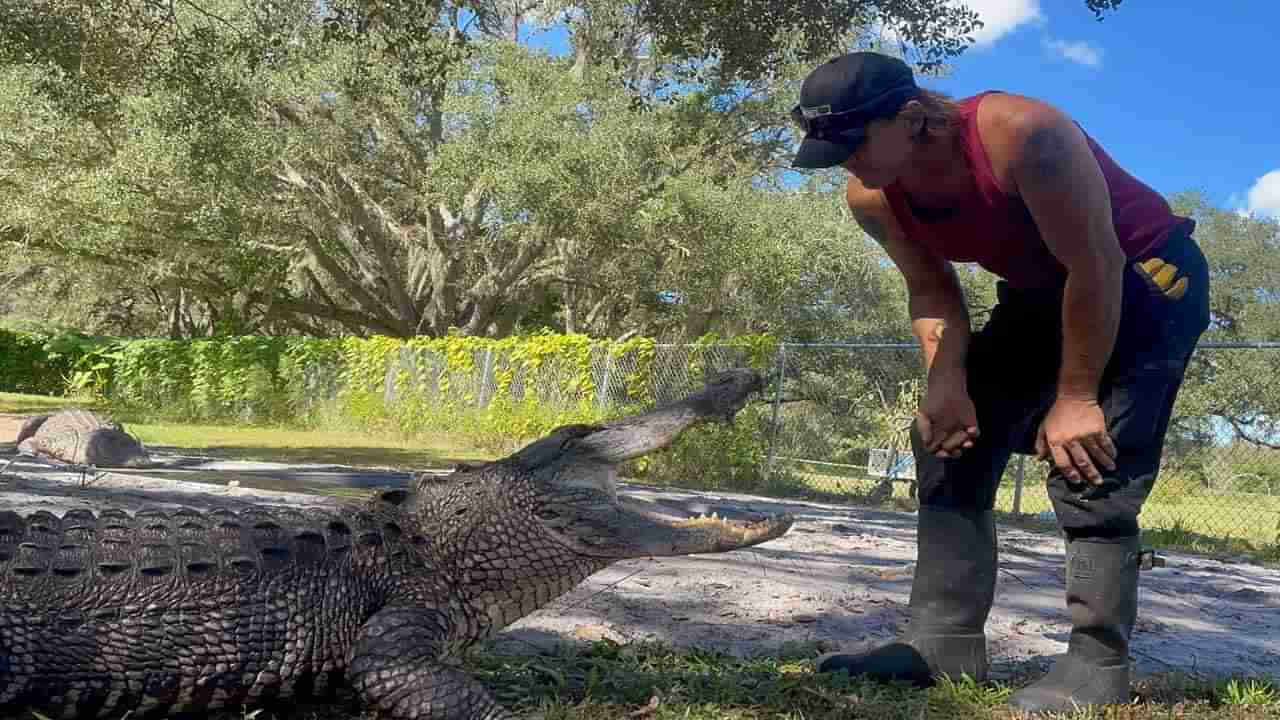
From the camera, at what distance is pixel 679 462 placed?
1176 cm

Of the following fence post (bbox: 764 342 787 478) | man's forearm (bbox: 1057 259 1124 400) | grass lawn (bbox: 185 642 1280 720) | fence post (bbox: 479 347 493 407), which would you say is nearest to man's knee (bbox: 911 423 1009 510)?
man's forearm (bbox: 1057 259 1124 400)

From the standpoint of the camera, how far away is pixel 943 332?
118 inches

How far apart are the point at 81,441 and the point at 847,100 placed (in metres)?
8.97

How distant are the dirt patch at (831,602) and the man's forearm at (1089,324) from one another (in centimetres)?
115

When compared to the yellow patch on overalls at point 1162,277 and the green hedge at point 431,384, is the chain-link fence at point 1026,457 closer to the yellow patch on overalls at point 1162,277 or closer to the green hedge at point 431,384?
the green hedge at point 431,384

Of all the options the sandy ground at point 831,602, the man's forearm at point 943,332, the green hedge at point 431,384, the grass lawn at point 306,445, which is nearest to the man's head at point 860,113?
the man's forearm at point 943,332

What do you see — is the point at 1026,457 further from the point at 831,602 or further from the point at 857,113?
the point at 857,113

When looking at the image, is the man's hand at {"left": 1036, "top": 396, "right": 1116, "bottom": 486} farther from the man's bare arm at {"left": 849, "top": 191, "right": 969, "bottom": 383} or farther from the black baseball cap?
the black baseball cap

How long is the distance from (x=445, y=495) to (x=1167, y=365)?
2073mm

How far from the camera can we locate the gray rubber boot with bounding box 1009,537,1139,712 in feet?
8.70

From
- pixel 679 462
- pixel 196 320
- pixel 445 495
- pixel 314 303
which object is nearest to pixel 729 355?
pixel 679 462

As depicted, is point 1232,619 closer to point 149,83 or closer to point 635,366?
point 635,366

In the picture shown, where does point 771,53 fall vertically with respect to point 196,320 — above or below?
above

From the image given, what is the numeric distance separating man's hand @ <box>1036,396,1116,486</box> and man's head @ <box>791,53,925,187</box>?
781mm
